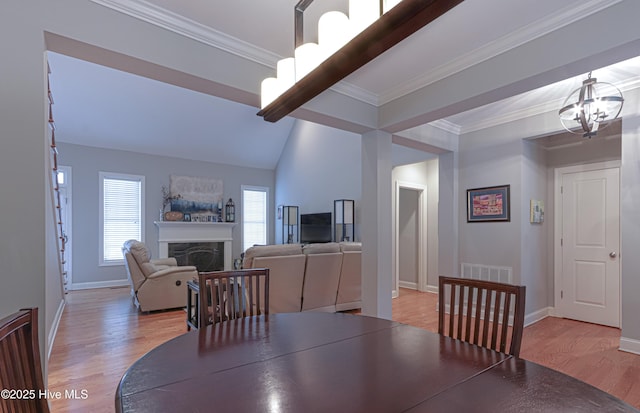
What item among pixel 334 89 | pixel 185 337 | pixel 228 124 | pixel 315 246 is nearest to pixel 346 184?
pixel 315 246

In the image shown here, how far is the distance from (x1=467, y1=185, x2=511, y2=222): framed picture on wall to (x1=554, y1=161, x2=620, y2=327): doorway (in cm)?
93

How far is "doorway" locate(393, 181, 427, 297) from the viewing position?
20.2 feet

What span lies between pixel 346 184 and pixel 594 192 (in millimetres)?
3771

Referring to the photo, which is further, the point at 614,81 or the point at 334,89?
the point at 614,81

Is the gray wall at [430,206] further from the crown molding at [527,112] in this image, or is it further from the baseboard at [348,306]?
the baseboard at [348,306]

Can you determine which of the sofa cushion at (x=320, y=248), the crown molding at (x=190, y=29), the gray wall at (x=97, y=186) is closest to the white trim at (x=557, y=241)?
the sofa cushion at (x=320, y=248)

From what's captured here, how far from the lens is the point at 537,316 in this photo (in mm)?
4246

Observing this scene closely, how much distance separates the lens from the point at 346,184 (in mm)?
6461

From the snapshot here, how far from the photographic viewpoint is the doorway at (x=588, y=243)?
3.94 meters

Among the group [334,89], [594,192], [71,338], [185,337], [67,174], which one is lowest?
[71,338]

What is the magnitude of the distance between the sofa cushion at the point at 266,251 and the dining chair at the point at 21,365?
2611 millimetres

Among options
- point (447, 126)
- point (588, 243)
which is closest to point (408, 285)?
point (588, 243)

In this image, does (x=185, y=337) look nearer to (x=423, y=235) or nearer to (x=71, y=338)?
(x=71, y=338)

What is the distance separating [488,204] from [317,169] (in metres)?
3.87
